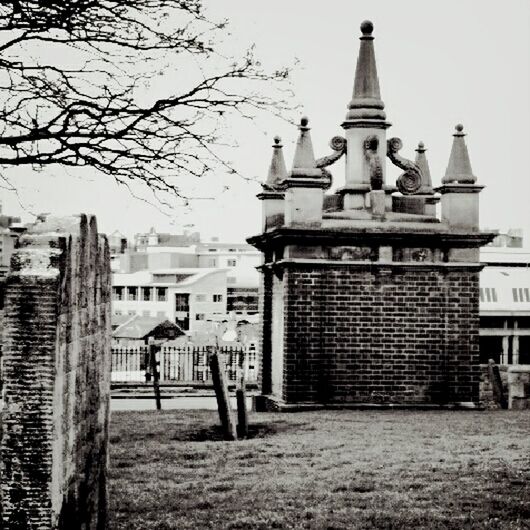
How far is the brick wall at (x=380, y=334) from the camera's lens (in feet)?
65.0

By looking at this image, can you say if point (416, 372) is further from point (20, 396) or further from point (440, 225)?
point (20, 396)

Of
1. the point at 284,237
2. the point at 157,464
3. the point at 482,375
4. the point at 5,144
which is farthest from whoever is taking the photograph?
the point at 482,375

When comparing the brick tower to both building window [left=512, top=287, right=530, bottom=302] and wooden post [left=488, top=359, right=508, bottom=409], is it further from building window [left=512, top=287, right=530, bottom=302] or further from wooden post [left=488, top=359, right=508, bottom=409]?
building window [left=512, top=287, right=530, bottom=302]

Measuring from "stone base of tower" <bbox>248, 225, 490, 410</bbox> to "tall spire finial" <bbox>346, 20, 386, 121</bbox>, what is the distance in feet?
8.11

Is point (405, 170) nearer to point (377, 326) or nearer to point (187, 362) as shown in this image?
point (377, 326)

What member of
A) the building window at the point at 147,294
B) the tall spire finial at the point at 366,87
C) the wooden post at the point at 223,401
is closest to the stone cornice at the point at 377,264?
the tall spire finial at the point at 366,87

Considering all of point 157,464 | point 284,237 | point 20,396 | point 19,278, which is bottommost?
point 157,464

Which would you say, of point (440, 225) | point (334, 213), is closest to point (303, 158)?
point (334, 213)

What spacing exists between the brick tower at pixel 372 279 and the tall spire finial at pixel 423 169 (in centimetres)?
75

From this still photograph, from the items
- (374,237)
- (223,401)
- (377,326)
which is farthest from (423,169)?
(223,401)

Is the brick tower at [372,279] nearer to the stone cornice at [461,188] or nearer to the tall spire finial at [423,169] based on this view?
the stone cornice at [461,188]

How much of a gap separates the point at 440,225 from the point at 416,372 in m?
2.64

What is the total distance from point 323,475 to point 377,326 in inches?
338

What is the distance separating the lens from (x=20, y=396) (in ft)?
19.7
